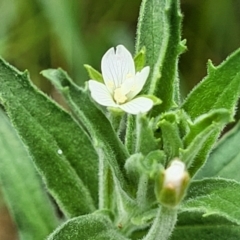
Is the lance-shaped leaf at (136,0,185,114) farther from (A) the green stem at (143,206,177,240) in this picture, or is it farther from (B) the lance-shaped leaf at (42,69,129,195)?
(A) the green stem at (143,206,177,240)

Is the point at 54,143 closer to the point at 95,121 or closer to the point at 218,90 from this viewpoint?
the point at 95,121

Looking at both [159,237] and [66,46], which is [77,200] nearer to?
[159,237]

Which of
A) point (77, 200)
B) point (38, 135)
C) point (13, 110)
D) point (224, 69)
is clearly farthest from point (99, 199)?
point (224, 69)

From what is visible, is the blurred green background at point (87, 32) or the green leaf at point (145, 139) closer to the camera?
the green leaf at point (145, 139)

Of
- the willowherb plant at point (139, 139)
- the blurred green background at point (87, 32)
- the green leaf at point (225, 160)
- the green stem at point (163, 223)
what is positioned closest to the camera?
the green stem at point (163, 223)

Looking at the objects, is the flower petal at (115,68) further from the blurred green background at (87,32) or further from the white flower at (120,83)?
the blurred green background at (87,32)

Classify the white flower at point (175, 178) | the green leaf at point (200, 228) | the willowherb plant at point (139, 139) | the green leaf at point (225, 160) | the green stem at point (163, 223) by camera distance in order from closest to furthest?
the white flower at point (175, 178), the green stem at point (163, 223), the willowherb plant at point (139, 139), the green leaf at point (200, 228), the green leaf at point (225, 160)

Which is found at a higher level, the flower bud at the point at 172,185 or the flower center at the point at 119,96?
the flower center at the point at 119,96

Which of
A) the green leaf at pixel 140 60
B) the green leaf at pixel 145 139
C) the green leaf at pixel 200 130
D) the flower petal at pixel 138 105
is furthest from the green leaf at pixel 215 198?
the green leaf at pixel 140 60
